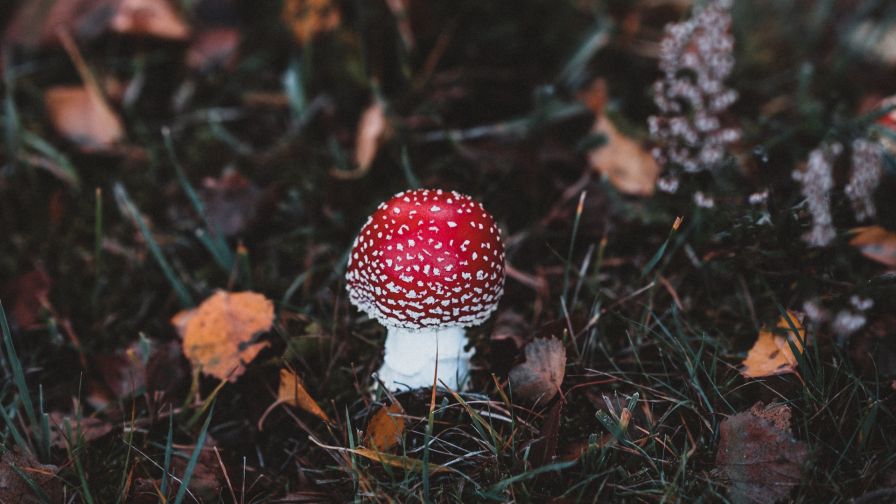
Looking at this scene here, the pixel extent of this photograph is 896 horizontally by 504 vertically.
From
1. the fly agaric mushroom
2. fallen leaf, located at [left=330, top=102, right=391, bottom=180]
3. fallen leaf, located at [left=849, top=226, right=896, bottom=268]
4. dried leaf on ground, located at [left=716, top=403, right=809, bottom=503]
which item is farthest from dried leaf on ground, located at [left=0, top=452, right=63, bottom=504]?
fallen leaf, located at [left=849, top=226, right=896, bottom=268]

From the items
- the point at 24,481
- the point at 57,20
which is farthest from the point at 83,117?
the point at 24,481

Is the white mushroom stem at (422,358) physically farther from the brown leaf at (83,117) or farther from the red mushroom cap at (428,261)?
the brown leaf at (83,117)

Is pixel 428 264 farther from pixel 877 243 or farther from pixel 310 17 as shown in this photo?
pixel 310 17

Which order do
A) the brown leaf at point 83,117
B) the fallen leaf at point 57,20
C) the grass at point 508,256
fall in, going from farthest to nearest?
the fallen leaf at point 57,20 → the brown leaf at point 83,117 → the grass at point 508,256

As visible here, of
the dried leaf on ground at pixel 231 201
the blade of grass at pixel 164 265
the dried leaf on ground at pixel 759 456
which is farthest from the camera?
the dried leaf on ground at pixel 231 201

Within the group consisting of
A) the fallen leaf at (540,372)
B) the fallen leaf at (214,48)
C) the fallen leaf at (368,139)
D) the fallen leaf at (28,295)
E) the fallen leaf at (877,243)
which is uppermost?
the fallen leaf at (214,48)

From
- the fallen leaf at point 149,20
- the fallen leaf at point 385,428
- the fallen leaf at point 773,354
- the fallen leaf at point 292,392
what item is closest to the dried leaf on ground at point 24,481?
the fallen leaf at point 292,392

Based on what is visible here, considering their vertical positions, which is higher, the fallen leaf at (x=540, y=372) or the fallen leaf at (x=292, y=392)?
the fallen leaf at (x=540, y=372)
